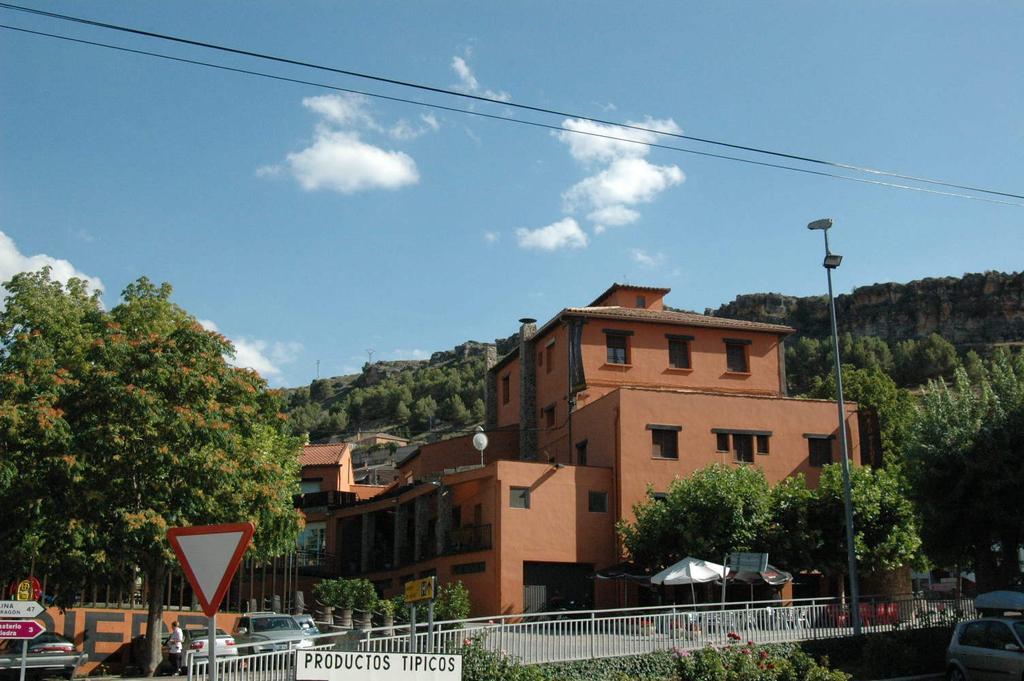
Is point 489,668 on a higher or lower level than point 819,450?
lower

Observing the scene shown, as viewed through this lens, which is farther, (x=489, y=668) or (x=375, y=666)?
(x=489, y=668)

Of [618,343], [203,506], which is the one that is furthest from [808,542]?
[203,506]

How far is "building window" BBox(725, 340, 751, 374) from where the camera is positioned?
142 ft

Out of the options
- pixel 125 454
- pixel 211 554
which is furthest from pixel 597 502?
pixel 211 554

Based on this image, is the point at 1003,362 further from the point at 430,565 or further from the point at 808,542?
the point at 430,565

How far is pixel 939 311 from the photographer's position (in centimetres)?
13838

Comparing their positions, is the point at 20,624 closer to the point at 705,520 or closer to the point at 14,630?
the point at 14,630

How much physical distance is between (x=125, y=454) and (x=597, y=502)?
59.0 ft

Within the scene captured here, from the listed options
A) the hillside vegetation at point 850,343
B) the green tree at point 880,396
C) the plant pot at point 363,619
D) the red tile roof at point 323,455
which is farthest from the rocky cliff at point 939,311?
the plant pot at point 363,619

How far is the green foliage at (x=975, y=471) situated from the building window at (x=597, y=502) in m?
11.7

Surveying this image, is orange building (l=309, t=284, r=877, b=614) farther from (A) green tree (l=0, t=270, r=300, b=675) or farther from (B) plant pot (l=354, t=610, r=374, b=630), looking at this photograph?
(A) green tree (l=0, t=270, r=300, b=675)

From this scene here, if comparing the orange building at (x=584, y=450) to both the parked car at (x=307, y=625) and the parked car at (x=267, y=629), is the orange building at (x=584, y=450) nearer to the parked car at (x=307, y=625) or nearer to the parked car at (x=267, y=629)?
the parked car at (x=307, y=625)

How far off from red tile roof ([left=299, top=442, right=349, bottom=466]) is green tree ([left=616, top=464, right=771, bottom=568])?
2627 cm

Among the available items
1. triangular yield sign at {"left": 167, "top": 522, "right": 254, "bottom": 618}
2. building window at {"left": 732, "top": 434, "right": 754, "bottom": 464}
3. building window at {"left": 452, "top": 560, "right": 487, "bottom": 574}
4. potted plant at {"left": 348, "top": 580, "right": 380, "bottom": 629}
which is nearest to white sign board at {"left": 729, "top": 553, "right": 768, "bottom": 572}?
building window at {"left": 452, "top": 560, "right": 487, "bottom": 574}
